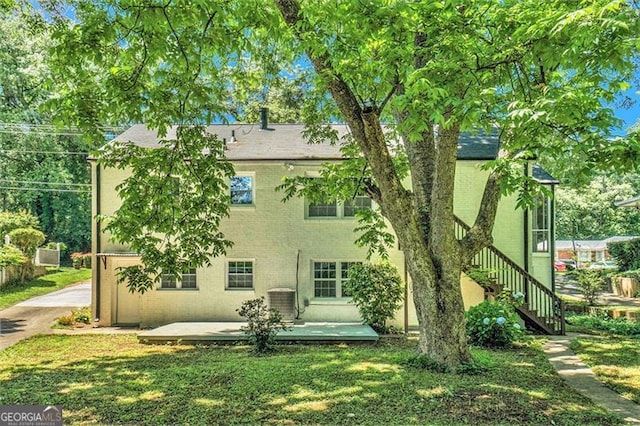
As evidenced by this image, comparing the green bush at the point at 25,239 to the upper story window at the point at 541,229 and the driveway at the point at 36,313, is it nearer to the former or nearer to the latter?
the driveway at the point at 36,313

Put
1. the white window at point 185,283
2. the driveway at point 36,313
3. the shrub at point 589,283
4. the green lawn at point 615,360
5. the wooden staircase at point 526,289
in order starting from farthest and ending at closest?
the shrub at point 589,283
the white window at point 185,283
the driveway at point 36,313
the wooden staircase at point 526,289
the green lawn at point 615,360

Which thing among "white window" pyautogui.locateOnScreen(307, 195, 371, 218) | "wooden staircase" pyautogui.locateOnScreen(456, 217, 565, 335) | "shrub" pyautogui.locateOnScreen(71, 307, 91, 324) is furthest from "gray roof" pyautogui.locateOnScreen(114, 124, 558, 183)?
"shrub" pyautogui.locateOnScreen(71, 307, 91, 324)

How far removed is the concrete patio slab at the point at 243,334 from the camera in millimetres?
11500

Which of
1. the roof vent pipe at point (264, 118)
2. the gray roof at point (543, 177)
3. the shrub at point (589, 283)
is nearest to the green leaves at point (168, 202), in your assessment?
the roof vent pipe at point (264, 118)

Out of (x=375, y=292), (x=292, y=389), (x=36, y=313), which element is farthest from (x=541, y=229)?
(x=36, y=313)

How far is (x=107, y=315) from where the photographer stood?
1431 centimetres

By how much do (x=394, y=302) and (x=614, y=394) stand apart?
258 inches

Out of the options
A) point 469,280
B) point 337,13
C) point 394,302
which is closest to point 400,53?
point 337,13

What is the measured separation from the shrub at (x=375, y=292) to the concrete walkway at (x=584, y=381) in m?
4.06

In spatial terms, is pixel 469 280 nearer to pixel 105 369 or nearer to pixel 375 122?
pixel 375 122

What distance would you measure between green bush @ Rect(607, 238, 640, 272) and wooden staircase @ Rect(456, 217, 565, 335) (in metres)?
14.2

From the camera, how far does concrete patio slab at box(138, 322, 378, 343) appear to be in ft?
37.7

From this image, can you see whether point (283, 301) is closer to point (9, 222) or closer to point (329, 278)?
point (329, 278)

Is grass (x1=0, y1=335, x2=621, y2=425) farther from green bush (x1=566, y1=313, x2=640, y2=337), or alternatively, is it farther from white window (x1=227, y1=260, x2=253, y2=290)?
green bush (x1=566, y1=313, x2=640, y2=337)
